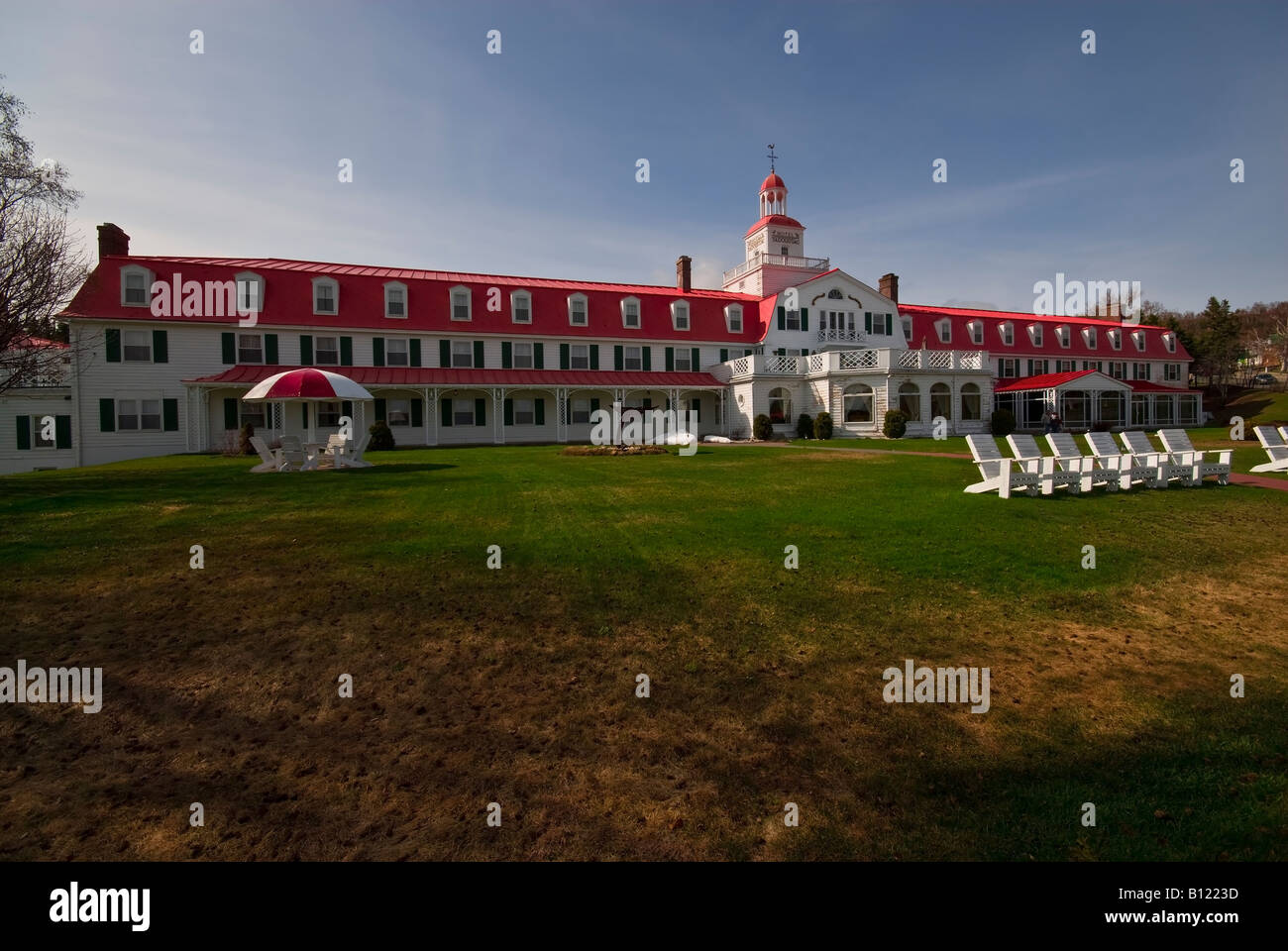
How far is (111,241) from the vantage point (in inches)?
1181

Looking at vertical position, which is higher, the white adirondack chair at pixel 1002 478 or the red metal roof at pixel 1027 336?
the red metal roof at pixel 1027 336

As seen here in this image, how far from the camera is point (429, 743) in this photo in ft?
12.5

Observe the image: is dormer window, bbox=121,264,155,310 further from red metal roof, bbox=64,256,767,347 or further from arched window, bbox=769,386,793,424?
arched window, bbox=769,386,793,424

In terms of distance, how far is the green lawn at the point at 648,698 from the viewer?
310cm

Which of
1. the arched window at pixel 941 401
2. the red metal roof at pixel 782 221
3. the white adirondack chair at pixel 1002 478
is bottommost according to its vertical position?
the white adirondack chair at pixel 1002 478

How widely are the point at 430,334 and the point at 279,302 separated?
6.90 m

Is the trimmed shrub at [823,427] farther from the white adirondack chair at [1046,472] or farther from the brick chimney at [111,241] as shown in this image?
the brick chimney at [111,241]

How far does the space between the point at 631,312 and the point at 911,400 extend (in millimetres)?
16110

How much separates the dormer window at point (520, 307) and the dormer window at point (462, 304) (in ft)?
Result: 7.07

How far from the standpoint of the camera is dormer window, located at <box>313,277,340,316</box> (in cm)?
3105

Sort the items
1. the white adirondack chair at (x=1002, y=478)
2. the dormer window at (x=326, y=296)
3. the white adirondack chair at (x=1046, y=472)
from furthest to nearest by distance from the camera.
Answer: the dormer window at (x=326, y=296) → the white adirondack chair at (x=1046, y=472) → the white adirondack chair at (x=1002, y=478)

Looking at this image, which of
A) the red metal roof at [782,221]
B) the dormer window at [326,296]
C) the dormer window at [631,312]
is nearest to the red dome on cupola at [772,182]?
the red metal roof at [782,221]
